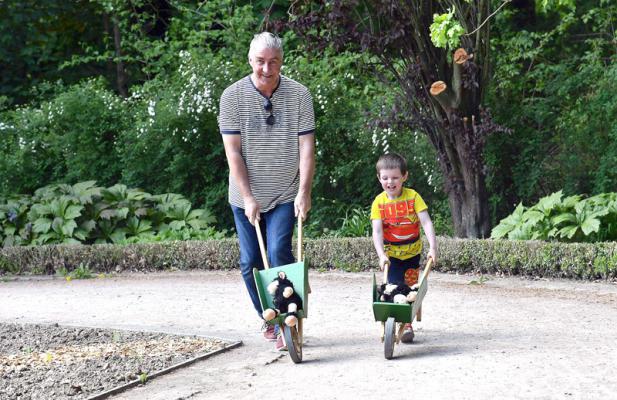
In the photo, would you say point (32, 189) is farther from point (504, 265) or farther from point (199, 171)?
point (504, 265)

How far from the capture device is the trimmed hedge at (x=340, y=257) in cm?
930

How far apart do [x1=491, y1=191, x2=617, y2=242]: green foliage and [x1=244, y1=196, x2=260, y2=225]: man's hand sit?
4.54 m

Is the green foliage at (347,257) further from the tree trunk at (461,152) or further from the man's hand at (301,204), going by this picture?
the man's hand at (301,204)

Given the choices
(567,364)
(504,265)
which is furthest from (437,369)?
(504,265)

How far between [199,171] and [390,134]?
2.78m

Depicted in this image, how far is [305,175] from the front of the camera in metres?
6.32

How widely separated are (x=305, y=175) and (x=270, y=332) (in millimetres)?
1045

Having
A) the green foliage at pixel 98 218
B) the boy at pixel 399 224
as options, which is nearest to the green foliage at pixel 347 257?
the green foliage at pixel 98 218

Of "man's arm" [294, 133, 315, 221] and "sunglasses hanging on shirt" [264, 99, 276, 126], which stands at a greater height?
"sunglasses hanging on shirt" [264, 99, 276, 126]

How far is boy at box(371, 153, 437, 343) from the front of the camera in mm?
6461

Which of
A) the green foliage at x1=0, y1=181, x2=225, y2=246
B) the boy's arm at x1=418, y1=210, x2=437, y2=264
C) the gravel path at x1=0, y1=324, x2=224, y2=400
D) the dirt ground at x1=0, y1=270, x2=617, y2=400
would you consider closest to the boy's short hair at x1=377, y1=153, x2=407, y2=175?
the boy's arm at x1=418, y1=210, x2=437, y2=264

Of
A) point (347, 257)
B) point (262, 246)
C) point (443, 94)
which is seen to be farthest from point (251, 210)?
point (443, 94)

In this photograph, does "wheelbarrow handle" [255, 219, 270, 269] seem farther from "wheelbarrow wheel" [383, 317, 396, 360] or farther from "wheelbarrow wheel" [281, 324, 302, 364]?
"wheelbarrow wheel" [383, 317, 396, 360]

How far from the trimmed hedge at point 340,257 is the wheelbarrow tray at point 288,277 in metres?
4.01
